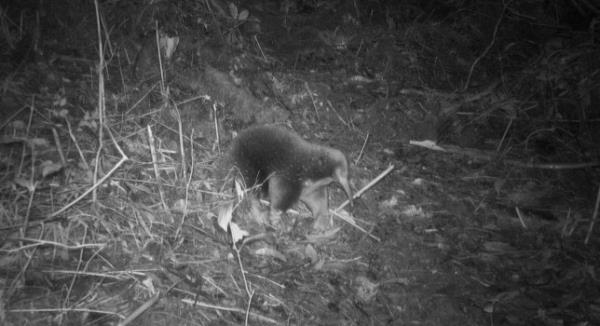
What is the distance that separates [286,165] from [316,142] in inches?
28.1

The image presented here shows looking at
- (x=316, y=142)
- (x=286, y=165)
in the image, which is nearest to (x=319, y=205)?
(x=286, y=165)

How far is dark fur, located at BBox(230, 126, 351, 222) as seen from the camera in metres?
3.49

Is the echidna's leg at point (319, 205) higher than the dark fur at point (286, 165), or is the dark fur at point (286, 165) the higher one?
the dark fur at point (286, 165)

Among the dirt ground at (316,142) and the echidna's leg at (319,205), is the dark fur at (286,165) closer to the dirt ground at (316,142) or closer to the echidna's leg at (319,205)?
the echidna's leg at (319,205)

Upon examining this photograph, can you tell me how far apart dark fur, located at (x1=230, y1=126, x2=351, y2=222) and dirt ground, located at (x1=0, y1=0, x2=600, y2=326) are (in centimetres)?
18

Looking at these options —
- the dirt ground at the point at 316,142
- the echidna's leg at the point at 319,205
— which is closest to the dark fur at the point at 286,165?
the echidna's leg at the point at 319,205

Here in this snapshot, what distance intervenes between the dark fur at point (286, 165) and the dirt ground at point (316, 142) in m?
0.18

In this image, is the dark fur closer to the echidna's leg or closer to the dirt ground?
the echidna's leg

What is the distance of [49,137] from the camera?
3.06 metres

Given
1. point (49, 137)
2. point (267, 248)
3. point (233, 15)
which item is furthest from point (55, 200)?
point (233, 15)

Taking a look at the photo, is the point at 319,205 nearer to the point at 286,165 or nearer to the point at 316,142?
the point at 286,165

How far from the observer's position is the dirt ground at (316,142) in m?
2.57

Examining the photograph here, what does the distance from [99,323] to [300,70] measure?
11.4ft

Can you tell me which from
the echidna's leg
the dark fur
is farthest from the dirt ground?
the dark fur
